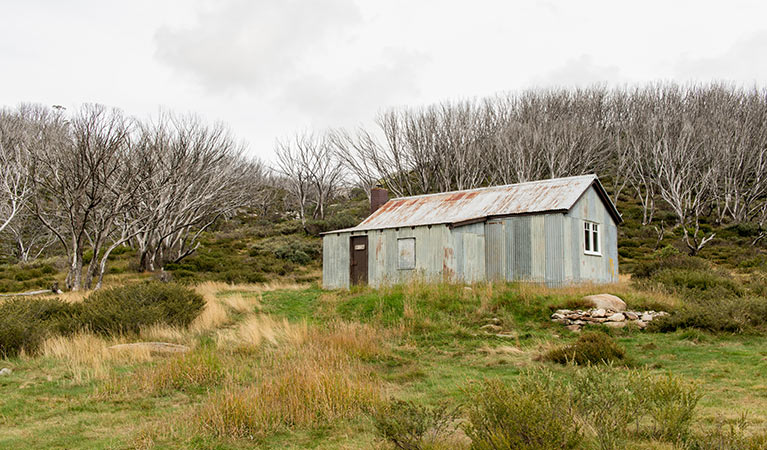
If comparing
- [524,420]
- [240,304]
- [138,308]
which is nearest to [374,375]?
[524,420]

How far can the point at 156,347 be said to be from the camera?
→ 404 inches

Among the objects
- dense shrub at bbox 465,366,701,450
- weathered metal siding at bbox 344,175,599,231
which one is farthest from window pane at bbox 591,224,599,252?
dense shrub at bbox 465,366,701,450

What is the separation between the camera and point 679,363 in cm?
953

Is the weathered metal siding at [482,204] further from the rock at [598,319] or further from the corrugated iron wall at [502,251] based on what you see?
the rock at [598,319]

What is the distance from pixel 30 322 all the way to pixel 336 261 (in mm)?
13557

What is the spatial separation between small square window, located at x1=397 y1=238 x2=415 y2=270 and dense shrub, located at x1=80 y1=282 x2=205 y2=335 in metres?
8.75

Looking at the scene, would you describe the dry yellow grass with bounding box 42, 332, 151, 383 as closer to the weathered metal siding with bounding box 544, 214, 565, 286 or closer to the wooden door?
the wooden door

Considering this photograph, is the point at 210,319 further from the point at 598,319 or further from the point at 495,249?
the point at 495,249

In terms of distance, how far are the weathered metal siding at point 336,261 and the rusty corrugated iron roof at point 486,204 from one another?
1.84ft

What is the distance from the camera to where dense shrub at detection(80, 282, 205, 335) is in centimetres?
1194

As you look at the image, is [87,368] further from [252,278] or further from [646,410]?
[252,278]

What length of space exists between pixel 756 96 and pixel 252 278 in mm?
52805

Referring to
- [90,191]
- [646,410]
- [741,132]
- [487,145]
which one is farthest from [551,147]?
[646,410]

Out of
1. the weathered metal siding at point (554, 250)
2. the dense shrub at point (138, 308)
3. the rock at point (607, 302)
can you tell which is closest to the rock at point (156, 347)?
the dense shrub at point (138, 308)
